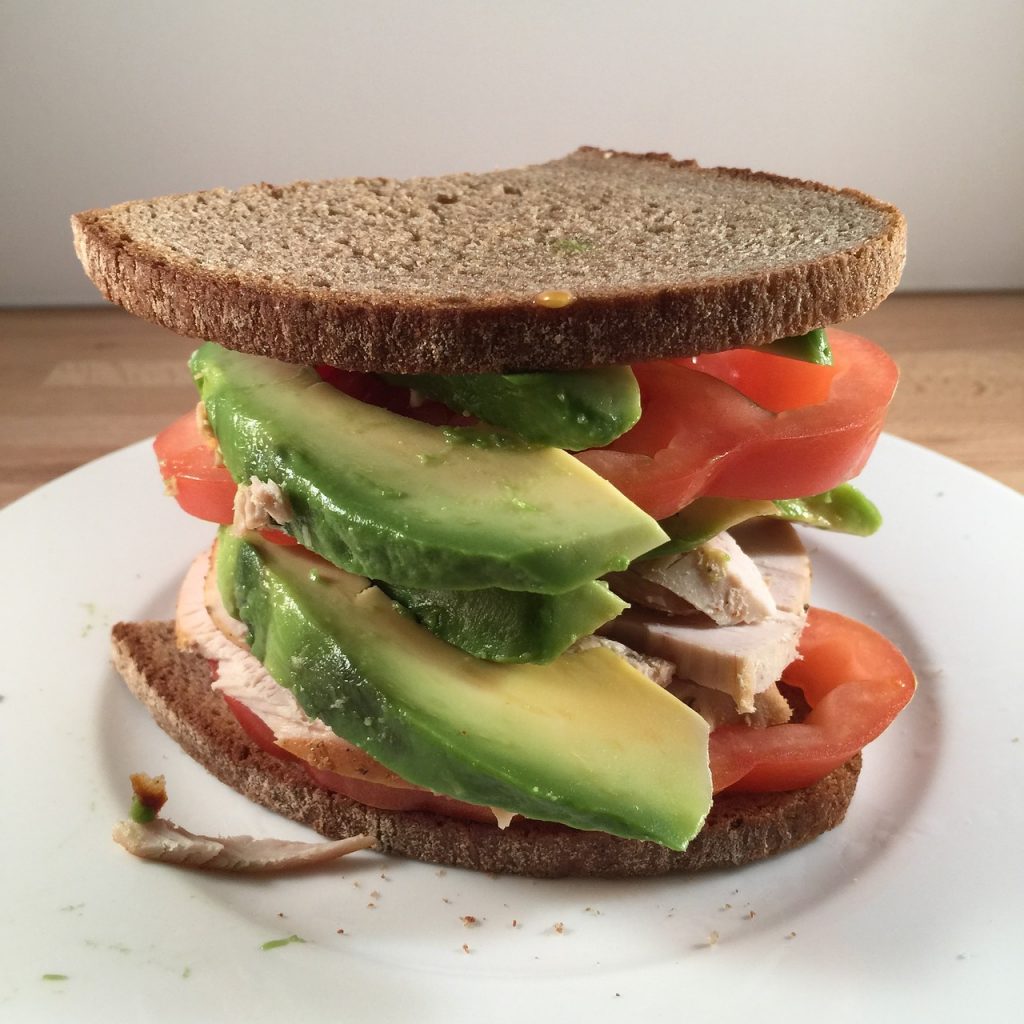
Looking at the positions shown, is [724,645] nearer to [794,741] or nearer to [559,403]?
[794,741]

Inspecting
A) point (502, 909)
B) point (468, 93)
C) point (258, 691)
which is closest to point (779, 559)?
point (502, 909)

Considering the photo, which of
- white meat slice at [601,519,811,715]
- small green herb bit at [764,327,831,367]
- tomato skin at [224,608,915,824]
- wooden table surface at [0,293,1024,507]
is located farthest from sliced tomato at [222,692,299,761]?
wooden table surface at [0,293,1024,507]

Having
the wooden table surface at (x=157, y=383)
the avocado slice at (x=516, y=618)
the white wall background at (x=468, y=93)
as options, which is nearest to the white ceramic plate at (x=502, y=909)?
the avocado slice at (x=516, y=618)

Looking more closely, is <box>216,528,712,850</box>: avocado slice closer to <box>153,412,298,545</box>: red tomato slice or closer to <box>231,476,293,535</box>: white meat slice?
<box>231,476,293,535</box>: white meat slice

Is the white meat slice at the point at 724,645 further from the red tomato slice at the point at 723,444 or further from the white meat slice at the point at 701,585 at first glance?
the red tomato slice at the point at 723,444

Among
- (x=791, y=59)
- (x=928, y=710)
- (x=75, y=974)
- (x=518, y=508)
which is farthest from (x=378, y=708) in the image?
(x=791, y=59)

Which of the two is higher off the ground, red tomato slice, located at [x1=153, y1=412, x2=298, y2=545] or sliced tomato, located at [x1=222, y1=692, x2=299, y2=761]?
red tomato slice, located at [x1=153, y1=412, x2=298, y2=545]

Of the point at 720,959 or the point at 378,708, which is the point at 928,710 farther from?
the point at 378,708
